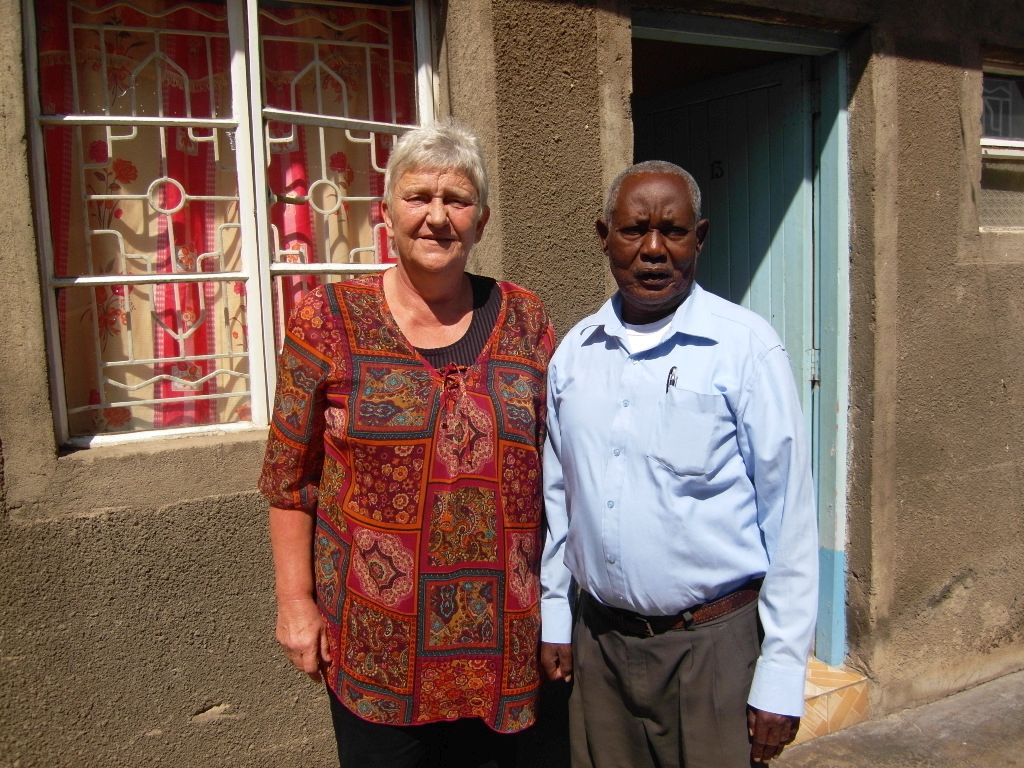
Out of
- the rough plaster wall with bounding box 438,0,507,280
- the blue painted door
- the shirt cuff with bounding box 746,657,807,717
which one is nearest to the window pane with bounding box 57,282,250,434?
Result: the rough plaster wall with bounding box 438,0,507,280

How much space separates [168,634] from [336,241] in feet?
4.22

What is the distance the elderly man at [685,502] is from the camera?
Result: 1.84 metres

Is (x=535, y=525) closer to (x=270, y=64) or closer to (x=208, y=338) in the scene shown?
(x=208, y=338)

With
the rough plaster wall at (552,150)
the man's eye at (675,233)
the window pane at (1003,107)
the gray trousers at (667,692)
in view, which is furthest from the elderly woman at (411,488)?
the window pane at (1003,107)

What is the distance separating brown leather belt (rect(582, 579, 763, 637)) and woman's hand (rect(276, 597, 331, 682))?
648mm

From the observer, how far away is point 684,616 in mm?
1906

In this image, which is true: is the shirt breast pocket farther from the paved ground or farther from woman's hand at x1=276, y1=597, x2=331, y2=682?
the paved ground

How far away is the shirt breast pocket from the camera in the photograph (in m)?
1.84

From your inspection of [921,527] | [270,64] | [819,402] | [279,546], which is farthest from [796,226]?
[279,546]

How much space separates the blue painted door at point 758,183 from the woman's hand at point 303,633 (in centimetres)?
247

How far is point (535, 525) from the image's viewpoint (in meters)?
2.04

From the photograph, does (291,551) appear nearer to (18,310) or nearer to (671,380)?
(671,380)

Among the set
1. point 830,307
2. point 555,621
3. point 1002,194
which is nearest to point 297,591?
point 555,621

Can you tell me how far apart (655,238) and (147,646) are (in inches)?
71.3
